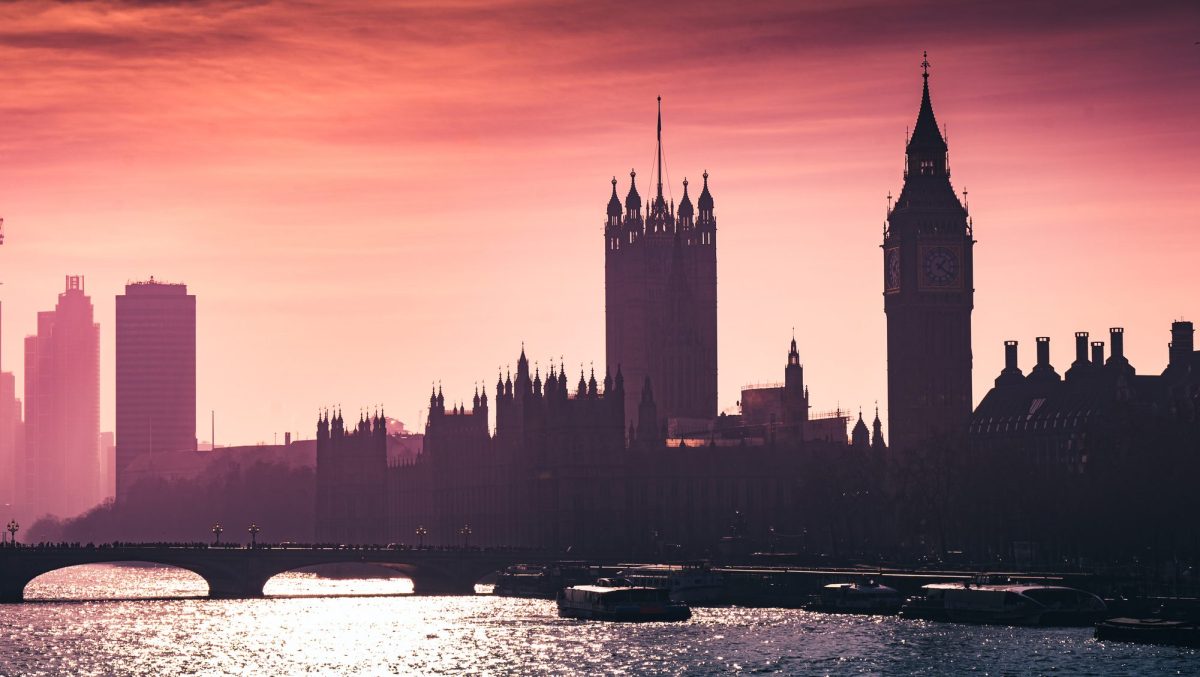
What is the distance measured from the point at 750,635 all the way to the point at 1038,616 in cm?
1797

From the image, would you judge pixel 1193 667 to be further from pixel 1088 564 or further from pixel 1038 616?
pixel 1088 564

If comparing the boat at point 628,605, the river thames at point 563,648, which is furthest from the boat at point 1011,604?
the boat at point 628,605

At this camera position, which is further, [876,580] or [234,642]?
[876,580]

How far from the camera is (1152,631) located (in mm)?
144000

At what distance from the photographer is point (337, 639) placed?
170 meters

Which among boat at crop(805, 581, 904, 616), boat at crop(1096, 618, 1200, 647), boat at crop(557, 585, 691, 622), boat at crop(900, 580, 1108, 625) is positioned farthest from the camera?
boat at crop(557, 585, 691, 622)

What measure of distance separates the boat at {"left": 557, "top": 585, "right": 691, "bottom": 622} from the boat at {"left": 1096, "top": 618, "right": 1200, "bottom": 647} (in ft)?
127

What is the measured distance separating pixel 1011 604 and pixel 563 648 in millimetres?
28930

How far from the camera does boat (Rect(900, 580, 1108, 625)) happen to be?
524 feet

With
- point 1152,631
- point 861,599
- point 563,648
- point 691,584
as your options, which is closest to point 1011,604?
point 861,599

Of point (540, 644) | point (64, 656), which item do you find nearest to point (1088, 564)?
point (540, 644)

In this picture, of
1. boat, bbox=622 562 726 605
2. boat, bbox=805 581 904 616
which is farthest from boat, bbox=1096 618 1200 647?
boat, bbox=622 562 726 605

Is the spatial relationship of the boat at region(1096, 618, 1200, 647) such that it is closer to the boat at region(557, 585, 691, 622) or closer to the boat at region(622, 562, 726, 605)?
the boat at region(557, 585, 691, 622)

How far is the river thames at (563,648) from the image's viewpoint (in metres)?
139
